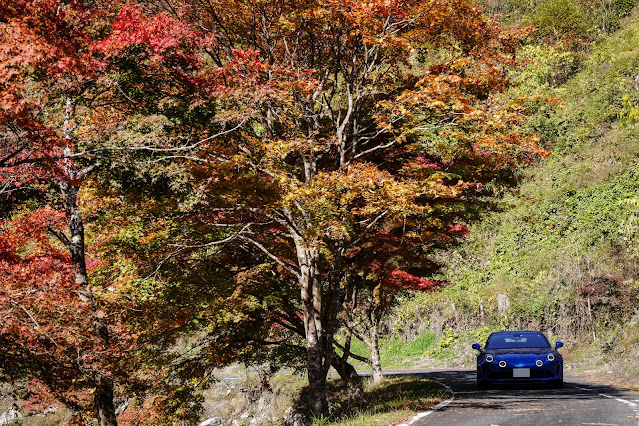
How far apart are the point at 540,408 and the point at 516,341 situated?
3767 mm

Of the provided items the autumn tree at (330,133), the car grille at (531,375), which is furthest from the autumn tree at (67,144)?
the car grille at (531,375)

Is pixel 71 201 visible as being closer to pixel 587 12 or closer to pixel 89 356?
pixel 89 356

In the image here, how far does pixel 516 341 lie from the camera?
12836mm

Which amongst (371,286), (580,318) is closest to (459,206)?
(371,286)

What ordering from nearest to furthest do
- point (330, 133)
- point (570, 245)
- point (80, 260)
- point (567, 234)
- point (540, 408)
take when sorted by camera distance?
point (540, 408)
point (80, 260)
point (330, 133)
point (570, 245)
point (567, 234)

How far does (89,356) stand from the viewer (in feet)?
33.3

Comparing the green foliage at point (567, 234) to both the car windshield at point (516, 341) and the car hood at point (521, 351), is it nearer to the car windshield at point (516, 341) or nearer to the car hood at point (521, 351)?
the car windshield at point (516, 341)

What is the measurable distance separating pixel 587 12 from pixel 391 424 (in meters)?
45.4

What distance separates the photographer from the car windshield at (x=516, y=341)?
41.2 ft

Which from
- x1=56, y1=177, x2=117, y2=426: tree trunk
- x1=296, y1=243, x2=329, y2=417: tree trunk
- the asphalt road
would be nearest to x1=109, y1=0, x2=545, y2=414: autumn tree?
x1=296, y1=243, x2=329, y2=417: tree trunk

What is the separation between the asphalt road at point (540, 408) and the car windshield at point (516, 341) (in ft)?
2.94

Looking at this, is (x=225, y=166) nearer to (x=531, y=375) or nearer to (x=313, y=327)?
(x=313, y=327)

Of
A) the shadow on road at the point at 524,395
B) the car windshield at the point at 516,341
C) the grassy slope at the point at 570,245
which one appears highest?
the grassy slope at the point at 570,245

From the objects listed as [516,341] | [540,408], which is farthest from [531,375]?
[540,408]
